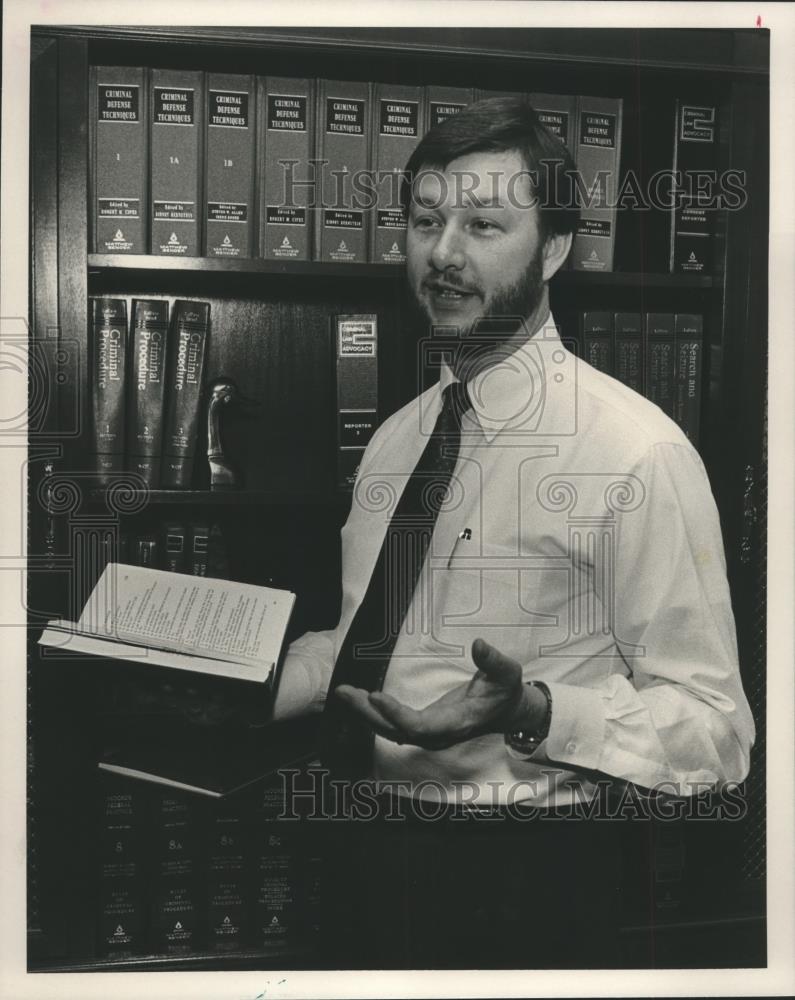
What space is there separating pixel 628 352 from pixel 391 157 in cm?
44

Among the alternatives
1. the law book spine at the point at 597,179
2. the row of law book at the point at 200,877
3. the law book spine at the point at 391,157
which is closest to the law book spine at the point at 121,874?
the row of law book at the point at 200,877

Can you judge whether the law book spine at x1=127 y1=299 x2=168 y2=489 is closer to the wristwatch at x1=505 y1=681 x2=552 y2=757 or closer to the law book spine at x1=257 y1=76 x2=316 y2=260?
the law book spine at x1=257 y1=76 x2=316 y2=260

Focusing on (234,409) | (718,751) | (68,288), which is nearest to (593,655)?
(718,751)

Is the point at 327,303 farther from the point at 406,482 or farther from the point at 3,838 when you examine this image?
the point at 3,838

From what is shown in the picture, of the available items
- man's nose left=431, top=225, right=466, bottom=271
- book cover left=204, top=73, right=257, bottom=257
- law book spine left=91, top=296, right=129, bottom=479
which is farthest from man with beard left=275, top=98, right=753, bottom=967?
law book spine left=91, top=296, right=129, bottom=479

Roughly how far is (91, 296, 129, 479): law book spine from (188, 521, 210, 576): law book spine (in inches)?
5.3

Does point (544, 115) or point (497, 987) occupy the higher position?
point (544, 115)

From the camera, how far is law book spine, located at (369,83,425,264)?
4.74ft

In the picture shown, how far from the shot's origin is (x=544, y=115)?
1465mm

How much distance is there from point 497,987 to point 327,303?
1.01 m

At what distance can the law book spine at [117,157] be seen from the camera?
55.4 inches

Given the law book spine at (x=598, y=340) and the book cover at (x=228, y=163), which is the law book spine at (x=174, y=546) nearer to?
the book cover at (x=228, y=163)

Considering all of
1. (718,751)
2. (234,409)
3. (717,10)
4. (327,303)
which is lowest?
(718,751)

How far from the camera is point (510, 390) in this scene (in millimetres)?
1452
